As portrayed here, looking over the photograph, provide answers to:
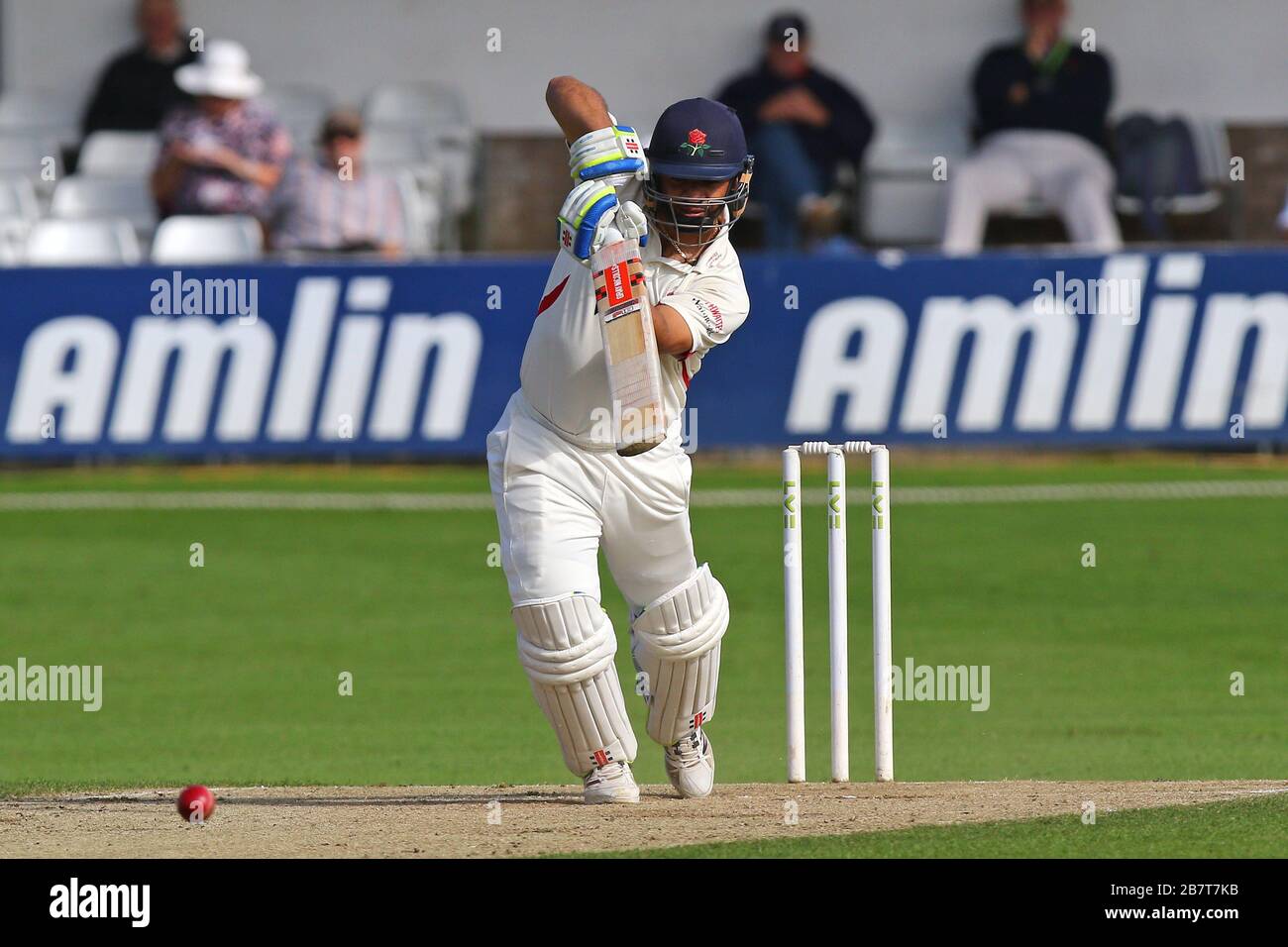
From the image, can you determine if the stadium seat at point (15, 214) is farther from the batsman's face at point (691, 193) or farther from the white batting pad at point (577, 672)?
the batsman's face at point (691, 193)

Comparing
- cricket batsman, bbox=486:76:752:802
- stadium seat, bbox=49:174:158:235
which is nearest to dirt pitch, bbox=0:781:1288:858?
cricket batsman, bbox=486:76:752:802

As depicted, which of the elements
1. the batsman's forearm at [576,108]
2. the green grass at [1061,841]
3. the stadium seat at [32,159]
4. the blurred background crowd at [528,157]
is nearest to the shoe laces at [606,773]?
the green grass at [1061,841]

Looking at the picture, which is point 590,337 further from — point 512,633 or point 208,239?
point 208,239

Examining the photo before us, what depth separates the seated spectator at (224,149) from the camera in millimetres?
16000

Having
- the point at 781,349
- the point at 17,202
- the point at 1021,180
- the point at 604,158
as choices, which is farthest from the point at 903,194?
the point at 604,158

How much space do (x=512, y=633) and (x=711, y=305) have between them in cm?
505

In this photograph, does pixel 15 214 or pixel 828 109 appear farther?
pixel 828 109

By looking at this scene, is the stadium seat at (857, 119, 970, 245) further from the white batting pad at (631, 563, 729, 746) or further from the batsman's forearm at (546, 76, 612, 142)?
the batsman's forearm at (546, 76, 612, 142)

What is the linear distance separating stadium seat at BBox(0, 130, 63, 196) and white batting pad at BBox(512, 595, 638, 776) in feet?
39.7

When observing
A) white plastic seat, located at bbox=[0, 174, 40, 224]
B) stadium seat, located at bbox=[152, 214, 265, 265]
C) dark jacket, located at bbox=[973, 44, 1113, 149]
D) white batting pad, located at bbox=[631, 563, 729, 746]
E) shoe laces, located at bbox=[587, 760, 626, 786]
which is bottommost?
shoe laces, located at bbox=[587, 760, 626, 786]

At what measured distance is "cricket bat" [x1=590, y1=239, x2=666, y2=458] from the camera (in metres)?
6.13

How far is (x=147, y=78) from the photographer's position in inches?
710

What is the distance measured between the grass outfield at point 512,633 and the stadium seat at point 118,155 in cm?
318
